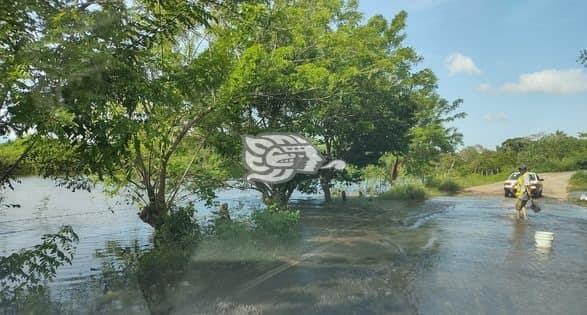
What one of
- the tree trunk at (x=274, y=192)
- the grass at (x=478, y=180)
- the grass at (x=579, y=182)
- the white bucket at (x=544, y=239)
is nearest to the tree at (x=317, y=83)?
the tree trunk at (x=274, y=192)

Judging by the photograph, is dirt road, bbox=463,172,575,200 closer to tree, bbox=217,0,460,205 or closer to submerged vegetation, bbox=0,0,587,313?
submerged vegetation, bbox=0,0,587,313

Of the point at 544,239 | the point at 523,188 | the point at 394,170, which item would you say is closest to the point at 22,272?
the point at 544,239

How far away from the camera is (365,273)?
870 centimetres

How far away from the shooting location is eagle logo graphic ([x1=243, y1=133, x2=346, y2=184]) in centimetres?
1395

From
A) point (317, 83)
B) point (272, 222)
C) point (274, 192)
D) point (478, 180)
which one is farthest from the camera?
point (478, 180)

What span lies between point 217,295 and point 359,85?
13922 millimetres

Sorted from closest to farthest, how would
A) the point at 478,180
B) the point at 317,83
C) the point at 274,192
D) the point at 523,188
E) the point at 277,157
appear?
the point at 317,83 → the point at 277,157 → the point at 274,192 → the point at 523,188 → the point at 478,180

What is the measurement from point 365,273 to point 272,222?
2508 mm

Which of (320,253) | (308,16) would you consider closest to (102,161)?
(320,253)

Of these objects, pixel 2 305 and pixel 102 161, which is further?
pixel 2 305

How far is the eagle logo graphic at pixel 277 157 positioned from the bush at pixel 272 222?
8.56ft

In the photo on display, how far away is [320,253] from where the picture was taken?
10.5 metres

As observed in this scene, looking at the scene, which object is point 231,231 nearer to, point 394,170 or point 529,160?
point 394,170

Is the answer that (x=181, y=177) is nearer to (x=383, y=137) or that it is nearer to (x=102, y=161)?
(x=102, y=161)
